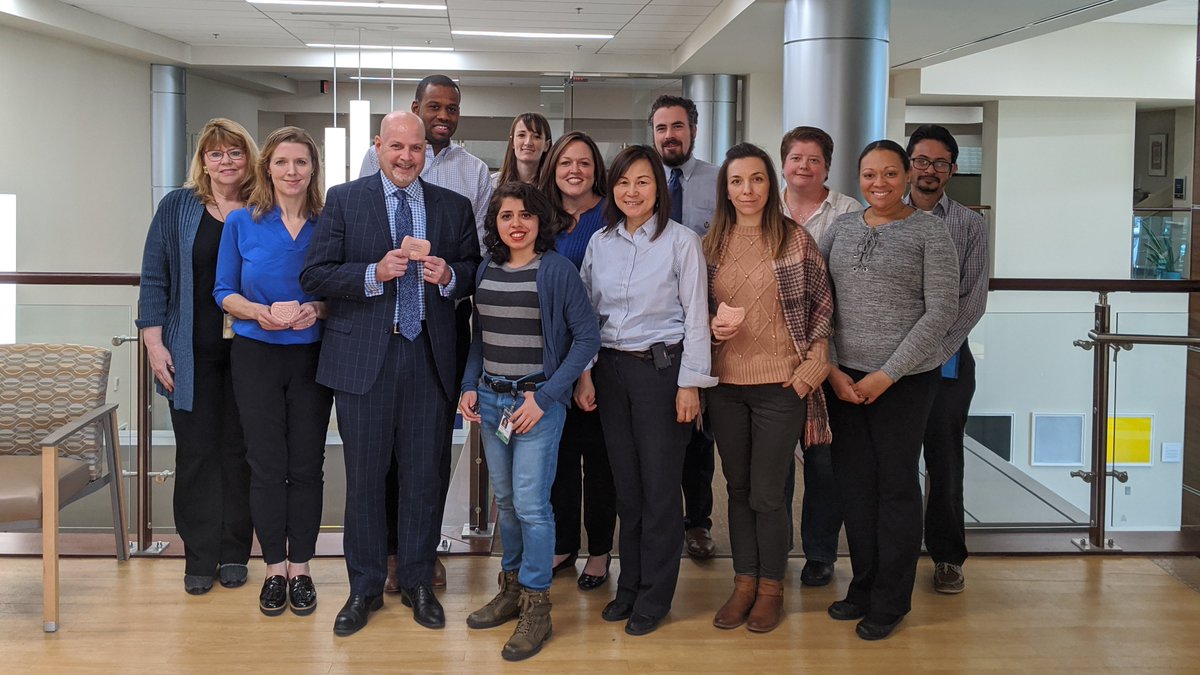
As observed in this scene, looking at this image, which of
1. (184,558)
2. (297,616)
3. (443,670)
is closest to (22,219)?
(184,558)

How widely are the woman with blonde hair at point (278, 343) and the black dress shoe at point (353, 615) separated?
20cm

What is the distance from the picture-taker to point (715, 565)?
4.07m

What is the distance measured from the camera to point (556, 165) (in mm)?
3494

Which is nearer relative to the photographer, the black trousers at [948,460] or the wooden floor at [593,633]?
the wooden floor at [593,633]

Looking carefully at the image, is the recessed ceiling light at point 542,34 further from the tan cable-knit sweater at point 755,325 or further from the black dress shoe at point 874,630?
the black dress shoe at point 874,630

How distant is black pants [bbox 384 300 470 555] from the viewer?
356cm

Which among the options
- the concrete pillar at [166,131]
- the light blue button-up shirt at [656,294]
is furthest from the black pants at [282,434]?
the concrete pillar at [166,131]

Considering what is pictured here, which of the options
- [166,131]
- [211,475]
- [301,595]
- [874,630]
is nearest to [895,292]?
[874,630]

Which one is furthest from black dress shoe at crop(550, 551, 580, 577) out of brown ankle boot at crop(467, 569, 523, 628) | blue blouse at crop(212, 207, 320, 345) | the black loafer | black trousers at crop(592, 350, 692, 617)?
blue blouse at crop(212, 207, 320, 345)

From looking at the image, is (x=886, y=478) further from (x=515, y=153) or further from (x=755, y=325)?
(x=515, y=153)

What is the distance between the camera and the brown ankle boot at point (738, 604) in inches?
136

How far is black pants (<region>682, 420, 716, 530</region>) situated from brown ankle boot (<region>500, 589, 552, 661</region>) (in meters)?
0.87

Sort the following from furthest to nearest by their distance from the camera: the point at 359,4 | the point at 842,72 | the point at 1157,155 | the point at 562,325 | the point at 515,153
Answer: the point at 1157,155, the point at 359,4, the point at 842,72, the point at 515,153, the point at 562,325

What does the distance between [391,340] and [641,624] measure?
48.1 inches
